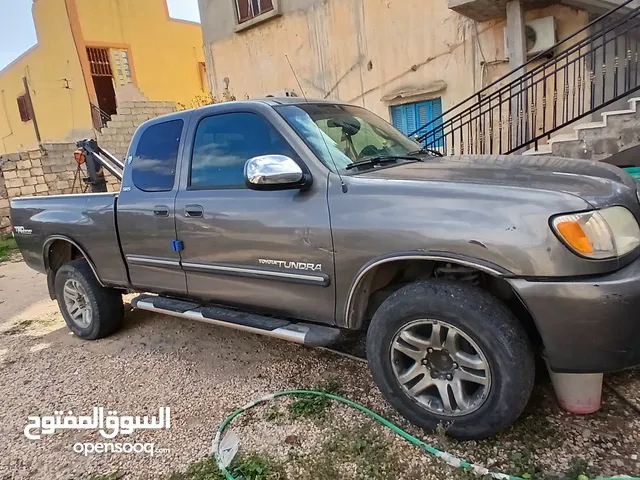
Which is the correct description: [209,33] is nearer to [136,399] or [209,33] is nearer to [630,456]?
[136,399]

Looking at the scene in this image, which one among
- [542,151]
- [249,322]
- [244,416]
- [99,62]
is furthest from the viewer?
[99,62]

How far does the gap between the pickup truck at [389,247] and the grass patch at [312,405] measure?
45cm

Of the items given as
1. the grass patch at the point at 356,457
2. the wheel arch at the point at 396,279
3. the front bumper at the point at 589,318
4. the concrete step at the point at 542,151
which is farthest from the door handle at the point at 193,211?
the concrete step at the point at 542,151

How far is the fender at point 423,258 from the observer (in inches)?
83.0

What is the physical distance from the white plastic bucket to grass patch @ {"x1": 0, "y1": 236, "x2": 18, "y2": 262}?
1036 centimetres

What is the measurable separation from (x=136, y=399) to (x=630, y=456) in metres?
2.90

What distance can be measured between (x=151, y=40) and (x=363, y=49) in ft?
38.5

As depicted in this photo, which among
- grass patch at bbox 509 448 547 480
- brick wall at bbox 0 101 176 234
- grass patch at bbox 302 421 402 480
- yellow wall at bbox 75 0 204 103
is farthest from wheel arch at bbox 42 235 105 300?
yellow wall at bbox 75 0 204 103

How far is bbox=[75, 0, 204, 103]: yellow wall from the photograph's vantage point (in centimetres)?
1648

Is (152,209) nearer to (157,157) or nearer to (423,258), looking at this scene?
(157,157)

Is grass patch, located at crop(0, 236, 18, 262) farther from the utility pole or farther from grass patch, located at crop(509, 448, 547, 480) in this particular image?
grass patch, located at crop(509, 448, 547, 480)

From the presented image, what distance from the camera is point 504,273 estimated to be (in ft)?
6.84

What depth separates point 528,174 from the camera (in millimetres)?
2361

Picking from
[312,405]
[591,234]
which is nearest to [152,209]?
[312,405]
